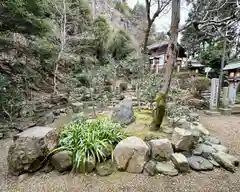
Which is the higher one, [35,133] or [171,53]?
[171,53]

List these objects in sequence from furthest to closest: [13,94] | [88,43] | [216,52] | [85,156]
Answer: [216,52] → [88,43] → [13,94] → [85,156]

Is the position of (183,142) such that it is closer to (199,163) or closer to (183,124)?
(199,163)

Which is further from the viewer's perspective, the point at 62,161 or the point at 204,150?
the point at 204,150

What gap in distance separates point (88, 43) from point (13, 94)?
22.8 feet

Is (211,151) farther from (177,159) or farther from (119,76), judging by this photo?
(119,76)

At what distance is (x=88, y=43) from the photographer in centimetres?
1128

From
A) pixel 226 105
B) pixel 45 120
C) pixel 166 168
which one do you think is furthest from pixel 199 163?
pixel 226 105

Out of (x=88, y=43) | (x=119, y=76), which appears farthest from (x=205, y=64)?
(x=88, y=43)

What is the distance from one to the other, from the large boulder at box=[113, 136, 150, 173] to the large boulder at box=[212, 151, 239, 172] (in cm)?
116

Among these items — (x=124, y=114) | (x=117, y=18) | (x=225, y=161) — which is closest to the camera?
(x=225, y=161)

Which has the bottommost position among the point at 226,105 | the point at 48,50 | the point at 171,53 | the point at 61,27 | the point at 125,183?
the point at 125,183

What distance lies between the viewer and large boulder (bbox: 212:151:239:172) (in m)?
2.65

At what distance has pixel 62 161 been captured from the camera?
2.62 m

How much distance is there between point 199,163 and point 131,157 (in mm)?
1067
